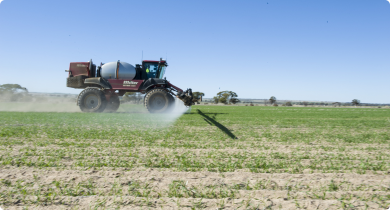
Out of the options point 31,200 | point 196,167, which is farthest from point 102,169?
point 196,167

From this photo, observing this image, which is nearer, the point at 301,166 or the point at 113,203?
the point at 113,203

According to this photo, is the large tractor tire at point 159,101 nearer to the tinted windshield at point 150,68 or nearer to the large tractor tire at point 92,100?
the tinted windshield at point 150,68

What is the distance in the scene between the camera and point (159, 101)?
15.5m

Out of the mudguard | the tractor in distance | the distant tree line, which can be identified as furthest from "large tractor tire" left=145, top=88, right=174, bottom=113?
the distant tree line

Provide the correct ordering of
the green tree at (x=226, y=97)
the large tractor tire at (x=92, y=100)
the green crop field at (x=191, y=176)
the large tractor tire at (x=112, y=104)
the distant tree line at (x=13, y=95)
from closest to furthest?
the green crop field at (x=191, y=176) → the large tractor tire at (x=92, y=100) → the large tractor tire at (x=112, y=104) → the distant tree line at (x=13, y=95) → the green tree at (x=226, y=97)

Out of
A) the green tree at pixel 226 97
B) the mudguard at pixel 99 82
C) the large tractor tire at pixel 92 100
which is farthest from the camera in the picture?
the green tree at pixel 226 97

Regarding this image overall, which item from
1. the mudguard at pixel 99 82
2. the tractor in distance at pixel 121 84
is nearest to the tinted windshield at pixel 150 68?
the tractor in distance at pixel 121 84

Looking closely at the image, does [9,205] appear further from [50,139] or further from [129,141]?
[50,139]

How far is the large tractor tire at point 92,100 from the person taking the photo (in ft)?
52.4

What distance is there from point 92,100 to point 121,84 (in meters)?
2.32

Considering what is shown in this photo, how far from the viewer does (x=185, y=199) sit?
245 centimetres

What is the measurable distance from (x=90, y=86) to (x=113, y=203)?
16.2 meters

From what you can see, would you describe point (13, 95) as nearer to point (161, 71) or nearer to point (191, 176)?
point (161, 71)

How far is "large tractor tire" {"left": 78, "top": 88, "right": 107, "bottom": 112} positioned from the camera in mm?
15977
